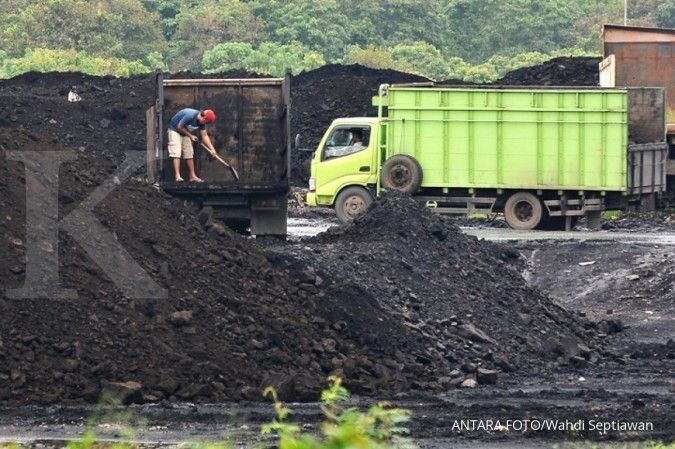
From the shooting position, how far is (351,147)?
28.8 metres

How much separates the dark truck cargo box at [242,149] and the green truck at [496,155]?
15.6ft

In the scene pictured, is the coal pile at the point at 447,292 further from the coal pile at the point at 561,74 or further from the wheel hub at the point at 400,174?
the coal pile at the point at 561,74

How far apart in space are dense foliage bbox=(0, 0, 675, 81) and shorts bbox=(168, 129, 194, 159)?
32.6 meters

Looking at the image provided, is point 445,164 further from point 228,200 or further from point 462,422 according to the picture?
point 462,422

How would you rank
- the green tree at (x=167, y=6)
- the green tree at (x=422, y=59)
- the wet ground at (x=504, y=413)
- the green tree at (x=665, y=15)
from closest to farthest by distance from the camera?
1. the wet ground at (x=504, y=413)
2. the green tree at (x=422, y=59)
3. the green tree at (x=665, y=15)
4. the green tree at (x=167, y=6)

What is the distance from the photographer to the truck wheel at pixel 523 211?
28406mm

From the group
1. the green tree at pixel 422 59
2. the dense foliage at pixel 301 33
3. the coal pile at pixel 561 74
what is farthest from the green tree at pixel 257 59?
the coal pile at pixel 561 74

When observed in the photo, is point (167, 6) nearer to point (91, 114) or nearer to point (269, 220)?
point (91, 114)

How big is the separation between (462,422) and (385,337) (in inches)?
137

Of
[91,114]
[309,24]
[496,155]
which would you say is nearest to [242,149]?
[496,155]

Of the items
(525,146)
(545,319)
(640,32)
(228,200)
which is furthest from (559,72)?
(545,319)

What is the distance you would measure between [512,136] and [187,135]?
6952 millimetres

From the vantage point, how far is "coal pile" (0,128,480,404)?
546 inches

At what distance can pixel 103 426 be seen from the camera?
12.4 metres
